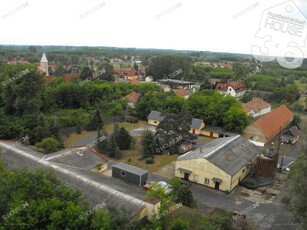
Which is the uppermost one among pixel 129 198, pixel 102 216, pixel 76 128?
pixel 102 216

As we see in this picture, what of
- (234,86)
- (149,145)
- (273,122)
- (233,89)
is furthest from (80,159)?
(234,86)

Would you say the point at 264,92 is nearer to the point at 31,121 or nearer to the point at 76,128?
the point at 76,128

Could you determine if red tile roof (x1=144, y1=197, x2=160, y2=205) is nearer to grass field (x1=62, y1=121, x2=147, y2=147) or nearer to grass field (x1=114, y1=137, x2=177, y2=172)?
grass field (x1=114, y1=137, x2=177, y2=172)

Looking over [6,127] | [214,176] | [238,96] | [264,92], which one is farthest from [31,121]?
[264,92]

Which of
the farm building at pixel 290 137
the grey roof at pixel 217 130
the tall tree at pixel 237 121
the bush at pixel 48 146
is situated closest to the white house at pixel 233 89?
the farm building at pixel 290 137

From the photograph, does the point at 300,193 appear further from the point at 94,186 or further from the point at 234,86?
the point at 234,86

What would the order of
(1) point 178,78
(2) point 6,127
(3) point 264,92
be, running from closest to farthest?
(2) point 6,127
(3) point 264,92
(1) point 178,78

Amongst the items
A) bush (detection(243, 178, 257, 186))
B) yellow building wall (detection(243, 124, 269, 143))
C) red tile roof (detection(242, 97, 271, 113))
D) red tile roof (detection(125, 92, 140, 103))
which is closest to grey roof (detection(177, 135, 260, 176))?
bush (detection(243, 178, 257, 186))
